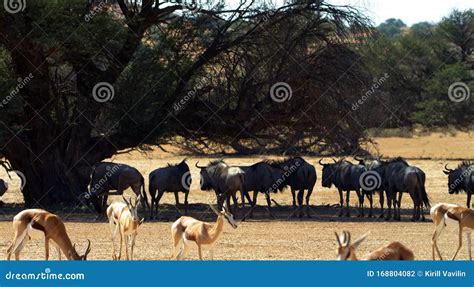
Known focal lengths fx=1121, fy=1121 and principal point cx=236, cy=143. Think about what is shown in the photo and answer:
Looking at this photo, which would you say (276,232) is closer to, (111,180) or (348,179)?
(348,179)

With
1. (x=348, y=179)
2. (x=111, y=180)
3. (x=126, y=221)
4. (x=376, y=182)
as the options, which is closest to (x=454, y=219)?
(x=126, y=221)

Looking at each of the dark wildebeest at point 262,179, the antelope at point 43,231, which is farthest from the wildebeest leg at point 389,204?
the antelope at point 43,231

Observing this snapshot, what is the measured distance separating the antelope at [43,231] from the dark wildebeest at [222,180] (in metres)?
14.0

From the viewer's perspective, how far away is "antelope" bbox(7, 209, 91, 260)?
19.2 metres

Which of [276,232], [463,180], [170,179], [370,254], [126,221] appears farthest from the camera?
[463,180]

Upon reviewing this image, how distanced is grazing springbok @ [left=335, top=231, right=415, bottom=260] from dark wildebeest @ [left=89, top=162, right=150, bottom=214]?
722 inches

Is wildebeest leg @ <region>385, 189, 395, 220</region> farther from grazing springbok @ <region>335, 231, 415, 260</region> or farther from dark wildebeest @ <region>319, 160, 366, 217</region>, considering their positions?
grazing springbok @ <region>335, 231, 415, 260</region>

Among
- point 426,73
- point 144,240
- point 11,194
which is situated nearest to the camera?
point 144,240

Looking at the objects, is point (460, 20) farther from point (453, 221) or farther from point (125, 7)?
point (453, 221)

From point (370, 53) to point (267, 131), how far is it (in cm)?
454

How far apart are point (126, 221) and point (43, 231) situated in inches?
67.7

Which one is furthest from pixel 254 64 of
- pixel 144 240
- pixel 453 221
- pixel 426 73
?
pixel 426 73

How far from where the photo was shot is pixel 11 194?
142 ft

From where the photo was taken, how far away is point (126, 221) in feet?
67.4
